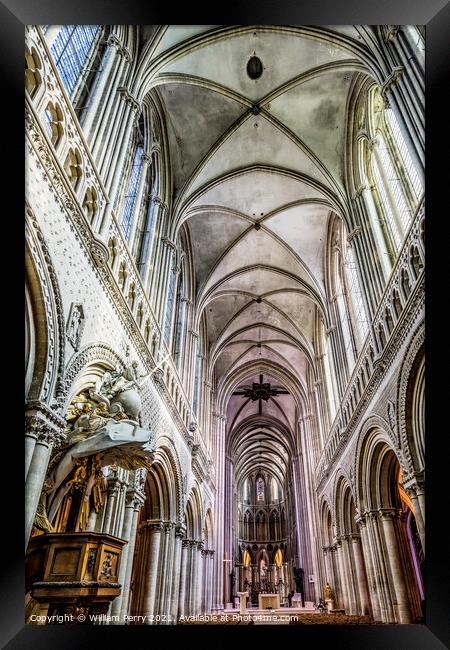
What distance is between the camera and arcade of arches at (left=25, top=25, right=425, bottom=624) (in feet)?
18.3

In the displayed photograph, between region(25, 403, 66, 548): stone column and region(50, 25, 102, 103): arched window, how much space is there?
212 inches

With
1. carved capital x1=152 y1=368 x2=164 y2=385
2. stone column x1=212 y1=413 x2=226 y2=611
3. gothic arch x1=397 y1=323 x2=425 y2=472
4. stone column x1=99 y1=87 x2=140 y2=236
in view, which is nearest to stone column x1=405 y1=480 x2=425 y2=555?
gothic arch x1=397 y1=323 x2=425 y2=472

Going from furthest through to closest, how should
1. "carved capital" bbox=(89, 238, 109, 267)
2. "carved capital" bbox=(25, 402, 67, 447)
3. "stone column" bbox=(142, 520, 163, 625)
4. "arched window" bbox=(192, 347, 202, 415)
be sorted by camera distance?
1. "arched window" bbox=(192, 347, 202, 415)
2. "stone column" bbox=(142, 520, 163, 625)
3. "carved capital" bbox=(89, 238, 109, 267)
4. "carved capital" bbox=(25, 402, 67, 447)

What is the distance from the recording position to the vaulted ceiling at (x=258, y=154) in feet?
37.4

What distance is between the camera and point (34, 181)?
209 inches

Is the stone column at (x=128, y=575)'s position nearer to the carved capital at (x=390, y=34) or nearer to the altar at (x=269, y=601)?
the altar at (x=269, y=601)

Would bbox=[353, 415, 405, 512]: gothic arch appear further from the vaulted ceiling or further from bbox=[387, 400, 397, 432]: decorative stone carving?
the vaulted ceiling

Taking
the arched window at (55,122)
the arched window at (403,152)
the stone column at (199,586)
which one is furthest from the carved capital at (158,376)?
the stone column at (199,586)

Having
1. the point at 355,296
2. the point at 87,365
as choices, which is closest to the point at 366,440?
the point at 355,296

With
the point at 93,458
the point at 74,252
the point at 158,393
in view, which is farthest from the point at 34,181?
the point at 158,393

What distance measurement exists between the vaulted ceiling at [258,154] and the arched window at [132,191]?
1.84m

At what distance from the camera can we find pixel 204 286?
1775 centimetres

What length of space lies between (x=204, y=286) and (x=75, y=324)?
11834mm
